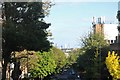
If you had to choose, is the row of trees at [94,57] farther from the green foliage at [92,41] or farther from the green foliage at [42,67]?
the green foliage at [42,67]

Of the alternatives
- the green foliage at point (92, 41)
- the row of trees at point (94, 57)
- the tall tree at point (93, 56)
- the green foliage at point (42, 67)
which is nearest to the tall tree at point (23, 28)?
the row of trees at point (94, 57)

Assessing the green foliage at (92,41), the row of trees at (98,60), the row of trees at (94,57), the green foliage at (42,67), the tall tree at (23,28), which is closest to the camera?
the tall tree at (23,28)

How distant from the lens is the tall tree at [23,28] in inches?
853

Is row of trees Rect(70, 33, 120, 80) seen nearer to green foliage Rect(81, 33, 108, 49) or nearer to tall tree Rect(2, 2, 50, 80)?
green foliage Rect(81, 33, 108, 49)

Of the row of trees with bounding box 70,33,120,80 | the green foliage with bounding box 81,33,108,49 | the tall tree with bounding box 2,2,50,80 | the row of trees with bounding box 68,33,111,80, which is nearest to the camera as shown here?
the tall tree with bounding box 2,2,50,80

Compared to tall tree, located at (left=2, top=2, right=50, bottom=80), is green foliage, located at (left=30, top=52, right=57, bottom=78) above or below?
below

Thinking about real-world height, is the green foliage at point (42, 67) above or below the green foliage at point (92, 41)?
below

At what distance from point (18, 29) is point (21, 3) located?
1779 mm

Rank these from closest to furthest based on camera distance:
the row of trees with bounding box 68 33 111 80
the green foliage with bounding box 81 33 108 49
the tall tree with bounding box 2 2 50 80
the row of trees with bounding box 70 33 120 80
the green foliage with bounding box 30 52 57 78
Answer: the tall tree with bounding box 2 2 50 80 < the row of trees with bounding box 70 33 120 80 < the row of trees with bounding box 68 33 111 80 < the green foliage with bounding box 30 52 57 78 < the green foliage with bounding box 81 33 108 49

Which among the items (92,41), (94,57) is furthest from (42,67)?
(92,41)

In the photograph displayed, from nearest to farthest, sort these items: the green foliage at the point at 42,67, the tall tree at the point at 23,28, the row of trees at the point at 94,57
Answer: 1. the tall tree at the point at 23,28
2. the row of trees at the point at 94,57
3. the green foliage at the point at 42,67

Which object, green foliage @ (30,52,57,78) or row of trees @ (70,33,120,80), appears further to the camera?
green foliage @ (30,52,57,78)

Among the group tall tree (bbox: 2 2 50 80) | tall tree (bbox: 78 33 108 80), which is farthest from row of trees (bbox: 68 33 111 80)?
tall tree (bbox: 2 2 50 80)

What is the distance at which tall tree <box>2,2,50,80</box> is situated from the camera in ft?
71.1
